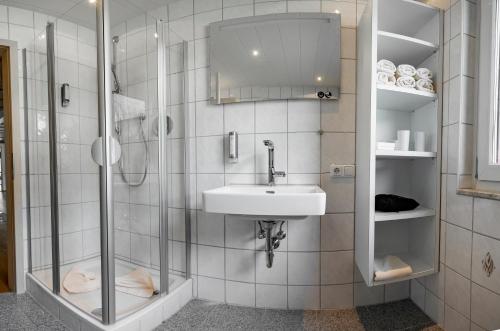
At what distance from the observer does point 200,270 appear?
4.95ft

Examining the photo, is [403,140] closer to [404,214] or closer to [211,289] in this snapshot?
[404,214]

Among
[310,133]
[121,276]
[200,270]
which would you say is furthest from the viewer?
[200,270]

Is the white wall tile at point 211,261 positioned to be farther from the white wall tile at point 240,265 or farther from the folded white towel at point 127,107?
the folded white towel at point 127,107

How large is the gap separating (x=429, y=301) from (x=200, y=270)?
4.58ft

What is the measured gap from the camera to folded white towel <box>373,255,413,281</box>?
3.74 ft

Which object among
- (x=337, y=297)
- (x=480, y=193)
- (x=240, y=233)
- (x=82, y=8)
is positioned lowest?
(x=337, y=297)

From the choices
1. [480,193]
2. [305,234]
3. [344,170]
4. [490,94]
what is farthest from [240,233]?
[490,94]

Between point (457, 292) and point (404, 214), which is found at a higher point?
point (404, 214)

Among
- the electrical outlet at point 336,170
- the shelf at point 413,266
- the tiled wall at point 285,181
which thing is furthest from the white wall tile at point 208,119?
the shelf at point 413,266

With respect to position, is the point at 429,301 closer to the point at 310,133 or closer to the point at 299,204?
the point at 299,204

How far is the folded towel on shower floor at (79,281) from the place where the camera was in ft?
3.89

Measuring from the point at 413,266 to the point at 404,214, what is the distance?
34 cm

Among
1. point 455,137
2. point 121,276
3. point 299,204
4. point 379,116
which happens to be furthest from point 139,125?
point 455,137

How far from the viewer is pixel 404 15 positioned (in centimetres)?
125
